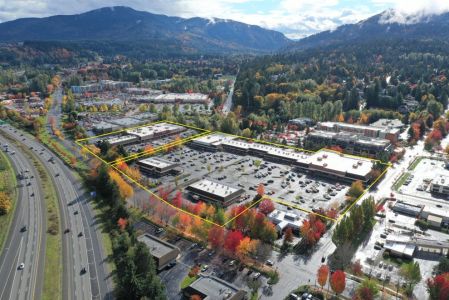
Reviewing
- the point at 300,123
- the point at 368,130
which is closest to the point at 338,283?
the point at 368,130

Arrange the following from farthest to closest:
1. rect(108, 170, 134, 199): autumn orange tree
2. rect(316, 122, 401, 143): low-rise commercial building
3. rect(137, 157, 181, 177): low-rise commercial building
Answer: rect(316, 122, 401, 143): low-rise commercial building
rect(137, 157, 181, 177): low-rise commercial building
rect(108, 170, 134, 199): autumn orange tree

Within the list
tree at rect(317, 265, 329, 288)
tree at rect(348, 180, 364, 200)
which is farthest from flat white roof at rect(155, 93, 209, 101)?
tree at rect(317, 265, 329, 288)

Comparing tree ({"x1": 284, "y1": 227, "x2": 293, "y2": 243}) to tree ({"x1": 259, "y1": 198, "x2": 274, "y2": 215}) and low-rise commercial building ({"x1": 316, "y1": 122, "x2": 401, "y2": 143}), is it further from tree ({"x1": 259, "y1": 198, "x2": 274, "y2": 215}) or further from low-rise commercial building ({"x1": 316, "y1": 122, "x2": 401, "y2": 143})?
low-rise commercial building ({"x1": 316, "y1": 122, "x2": 401, "y2": 143})

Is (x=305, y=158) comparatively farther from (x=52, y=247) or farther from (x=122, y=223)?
(x=52, y=247)

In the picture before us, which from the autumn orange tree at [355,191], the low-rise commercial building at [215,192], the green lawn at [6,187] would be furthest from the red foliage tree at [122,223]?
the autumn orange tree at [355,191]

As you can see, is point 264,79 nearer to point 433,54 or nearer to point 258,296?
point 433,54

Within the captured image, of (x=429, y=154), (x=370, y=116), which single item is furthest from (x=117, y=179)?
(x=370, y=116)
